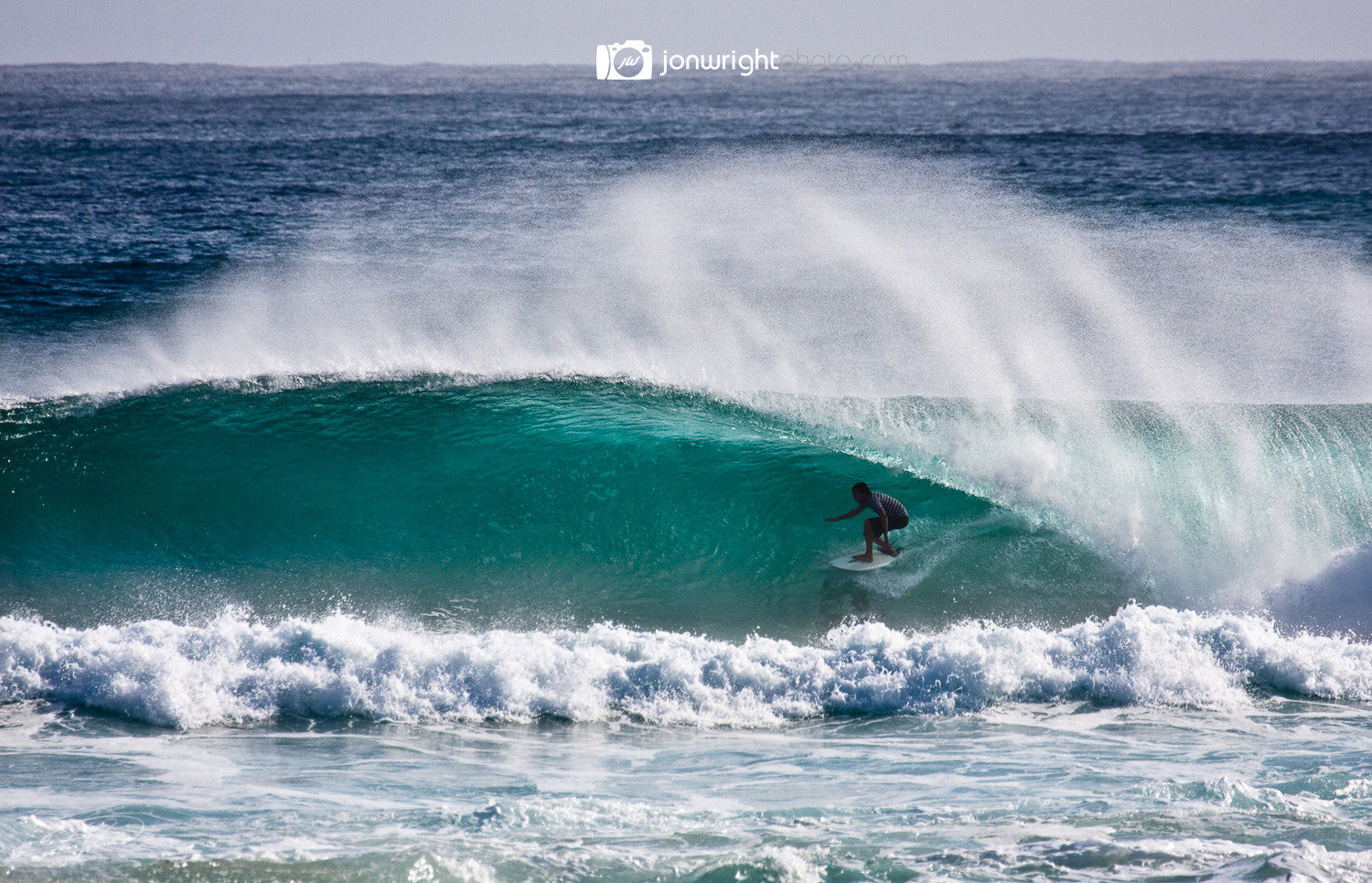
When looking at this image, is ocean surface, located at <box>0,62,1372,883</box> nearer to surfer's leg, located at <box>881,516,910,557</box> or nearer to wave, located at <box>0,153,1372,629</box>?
wave, located at <box>0,153,1372,629</box>

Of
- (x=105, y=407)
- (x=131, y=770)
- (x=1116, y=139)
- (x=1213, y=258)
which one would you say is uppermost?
(x=1116, y=139)

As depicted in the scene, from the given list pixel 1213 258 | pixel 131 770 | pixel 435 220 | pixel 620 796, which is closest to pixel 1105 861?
pixel 620 796

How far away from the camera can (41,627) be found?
6.91 meters

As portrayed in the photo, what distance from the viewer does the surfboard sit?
8211mm

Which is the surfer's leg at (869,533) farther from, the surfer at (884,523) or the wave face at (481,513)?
the wave face at (481,513)

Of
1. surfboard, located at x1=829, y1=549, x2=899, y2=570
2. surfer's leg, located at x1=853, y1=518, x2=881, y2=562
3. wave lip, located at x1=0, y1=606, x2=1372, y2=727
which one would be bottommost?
wave lip, located at x1=0, y1=606, x2=1372, y2=727

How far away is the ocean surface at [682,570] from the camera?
16.3ft

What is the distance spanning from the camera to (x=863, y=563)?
824 cm

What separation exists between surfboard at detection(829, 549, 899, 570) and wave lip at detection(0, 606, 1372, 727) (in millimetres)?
1164

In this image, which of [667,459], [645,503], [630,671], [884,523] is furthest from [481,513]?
[884,523]

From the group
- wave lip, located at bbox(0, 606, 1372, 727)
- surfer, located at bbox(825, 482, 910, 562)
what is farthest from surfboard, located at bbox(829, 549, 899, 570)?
wave lip, located at bbox(0, 606, 1372, 727)

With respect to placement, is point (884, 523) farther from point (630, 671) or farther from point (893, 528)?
point (630, 671)

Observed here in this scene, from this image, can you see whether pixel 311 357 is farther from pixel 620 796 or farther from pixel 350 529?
pixel 620 796

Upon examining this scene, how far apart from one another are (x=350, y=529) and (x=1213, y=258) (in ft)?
65.6
